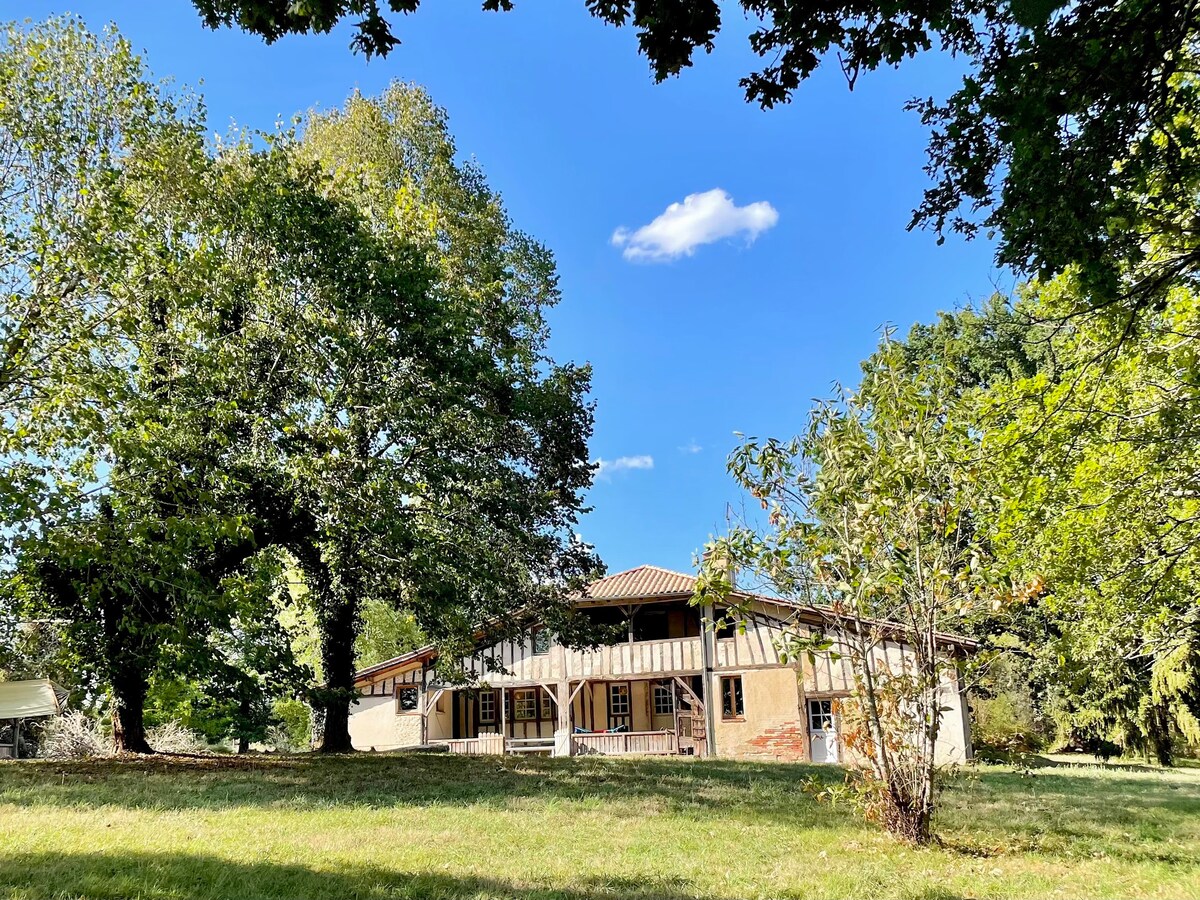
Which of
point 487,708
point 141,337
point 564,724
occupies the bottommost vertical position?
point 564,724

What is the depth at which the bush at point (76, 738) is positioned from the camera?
22750 millimetres

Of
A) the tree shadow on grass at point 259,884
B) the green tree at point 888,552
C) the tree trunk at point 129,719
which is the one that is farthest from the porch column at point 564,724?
the tree shadow on grass at point 259,884

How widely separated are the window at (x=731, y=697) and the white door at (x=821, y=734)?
2.07 metres

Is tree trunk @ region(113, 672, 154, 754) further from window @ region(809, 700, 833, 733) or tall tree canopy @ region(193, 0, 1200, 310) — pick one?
window @ region(809, 700, 833, 733)

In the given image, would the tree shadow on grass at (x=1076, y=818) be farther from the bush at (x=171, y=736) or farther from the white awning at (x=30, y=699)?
the white awning at (x=30, y=699)

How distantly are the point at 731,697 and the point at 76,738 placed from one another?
18.5m

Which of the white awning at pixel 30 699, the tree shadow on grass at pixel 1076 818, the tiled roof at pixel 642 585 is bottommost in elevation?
the tree shadow on grass at pixel 1076 818

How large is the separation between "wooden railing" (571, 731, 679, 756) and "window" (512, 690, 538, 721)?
312cm

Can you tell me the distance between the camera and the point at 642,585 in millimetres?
25672

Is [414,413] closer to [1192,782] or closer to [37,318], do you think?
[37,318]

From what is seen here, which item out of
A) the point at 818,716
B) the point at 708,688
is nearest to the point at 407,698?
the point at 708,688

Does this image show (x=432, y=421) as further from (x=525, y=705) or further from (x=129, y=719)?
(x=525, y=705)

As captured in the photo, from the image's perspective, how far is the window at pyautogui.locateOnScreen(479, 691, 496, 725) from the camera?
93.4 ft

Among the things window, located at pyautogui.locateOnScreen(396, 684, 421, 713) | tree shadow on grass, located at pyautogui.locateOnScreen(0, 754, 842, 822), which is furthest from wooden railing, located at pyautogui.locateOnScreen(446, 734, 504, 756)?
tree shadow on grass, located at pyautogui.locateOnScreen(0, 754, 842, 822)
